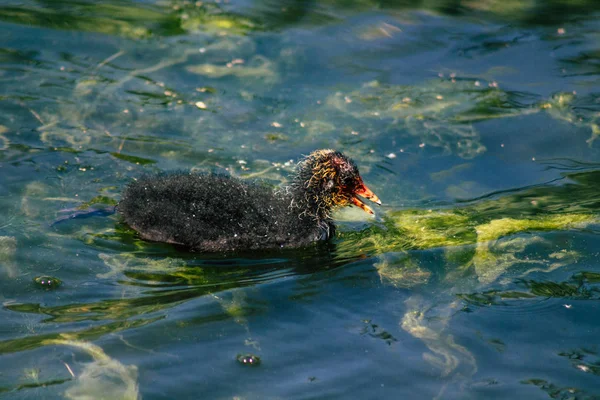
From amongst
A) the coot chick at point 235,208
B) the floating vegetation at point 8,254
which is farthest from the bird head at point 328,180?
the floating vegetation at point 8,254

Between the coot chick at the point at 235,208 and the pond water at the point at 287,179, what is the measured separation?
0.15 meters

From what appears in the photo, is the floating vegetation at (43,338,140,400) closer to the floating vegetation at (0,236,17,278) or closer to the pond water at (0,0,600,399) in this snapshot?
the pond water at (0,0,600,399)

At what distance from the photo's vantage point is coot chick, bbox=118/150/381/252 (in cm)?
673

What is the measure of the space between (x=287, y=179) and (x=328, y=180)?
1127 millimetres

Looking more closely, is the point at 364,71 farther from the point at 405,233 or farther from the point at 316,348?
the point at 316,348

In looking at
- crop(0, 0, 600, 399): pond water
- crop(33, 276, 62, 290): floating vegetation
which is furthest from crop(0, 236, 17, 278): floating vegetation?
crop(33, 276, 62, 290): floating vegetation

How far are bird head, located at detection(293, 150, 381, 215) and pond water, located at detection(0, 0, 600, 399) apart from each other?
408 millimetres

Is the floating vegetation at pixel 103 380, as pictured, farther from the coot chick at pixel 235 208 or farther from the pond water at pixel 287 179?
the coot chick at pixel 235 208

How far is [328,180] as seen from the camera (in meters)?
7.13

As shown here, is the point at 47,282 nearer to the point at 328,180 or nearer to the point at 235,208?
the point at 235,208

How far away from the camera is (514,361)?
521 centimetres

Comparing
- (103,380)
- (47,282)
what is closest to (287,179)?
(47,282)

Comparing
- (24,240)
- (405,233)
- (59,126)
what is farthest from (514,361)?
(59,126)

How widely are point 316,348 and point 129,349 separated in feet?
4.04
